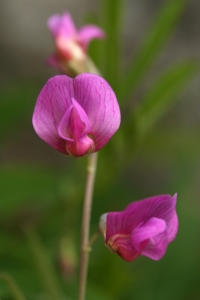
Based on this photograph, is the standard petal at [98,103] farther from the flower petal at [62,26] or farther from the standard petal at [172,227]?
the flower petal at [62,26]

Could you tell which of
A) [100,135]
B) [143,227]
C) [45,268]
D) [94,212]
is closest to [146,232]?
[143,227]

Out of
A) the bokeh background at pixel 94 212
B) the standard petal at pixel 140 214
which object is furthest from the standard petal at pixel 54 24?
the standard petal at pixel 140 214

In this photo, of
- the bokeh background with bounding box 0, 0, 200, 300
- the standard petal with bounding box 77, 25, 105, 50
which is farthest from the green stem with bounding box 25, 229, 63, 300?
the standard petal with bounding box 77, 25, 105, 50

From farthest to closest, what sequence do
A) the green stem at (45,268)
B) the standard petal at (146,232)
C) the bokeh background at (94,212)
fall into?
the bokeh background at (94,212) → the green stem at (45,268) → the standard petal at (146,232)

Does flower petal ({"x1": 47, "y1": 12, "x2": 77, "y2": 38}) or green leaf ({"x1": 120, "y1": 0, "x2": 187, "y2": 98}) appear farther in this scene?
green leaf ({"x1": 120, "y1": 0, "x2": 187, "y2": 98})

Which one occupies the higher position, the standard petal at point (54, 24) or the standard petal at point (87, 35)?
the standard petal at point (54, 24)

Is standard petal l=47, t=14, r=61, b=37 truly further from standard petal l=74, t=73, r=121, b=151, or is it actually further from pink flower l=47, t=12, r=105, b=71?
standard petal l=74, t=73, r=121, b=151

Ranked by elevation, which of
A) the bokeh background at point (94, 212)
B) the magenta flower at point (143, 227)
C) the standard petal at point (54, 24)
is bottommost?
the bokeh background at point (94, 212)

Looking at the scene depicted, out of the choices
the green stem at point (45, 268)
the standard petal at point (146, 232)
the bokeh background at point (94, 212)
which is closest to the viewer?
the standard petal at point (146, 232)

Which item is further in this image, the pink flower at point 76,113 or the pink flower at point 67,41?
the pink flower at point 67,41
